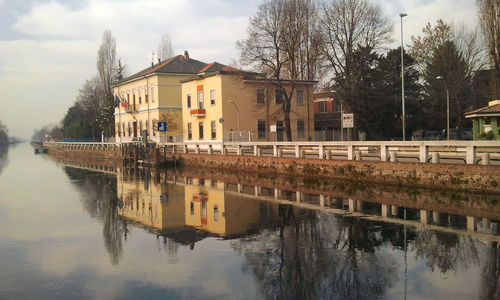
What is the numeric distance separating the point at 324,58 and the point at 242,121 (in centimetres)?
891

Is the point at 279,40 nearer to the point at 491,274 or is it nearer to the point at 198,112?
the point at 198,112

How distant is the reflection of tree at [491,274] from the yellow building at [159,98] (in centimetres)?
3979

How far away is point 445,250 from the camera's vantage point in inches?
382

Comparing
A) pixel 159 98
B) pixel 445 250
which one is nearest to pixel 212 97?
pixel 159 98

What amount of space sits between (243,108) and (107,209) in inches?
916

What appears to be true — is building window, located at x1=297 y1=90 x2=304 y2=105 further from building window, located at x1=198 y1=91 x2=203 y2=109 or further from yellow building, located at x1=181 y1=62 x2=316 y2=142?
building window, located at x1=198 y1=91 x2=203 y2=109

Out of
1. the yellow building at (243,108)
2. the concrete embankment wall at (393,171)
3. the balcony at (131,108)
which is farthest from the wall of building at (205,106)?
the balcony at (131,108)

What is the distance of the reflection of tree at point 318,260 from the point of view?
7531 mm

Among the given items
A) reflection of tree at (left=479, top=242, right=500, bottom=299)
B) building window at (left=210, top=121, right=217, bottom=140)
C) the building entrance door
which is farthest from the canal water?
building window at (left=210, top=121, right=217, bottom=140)

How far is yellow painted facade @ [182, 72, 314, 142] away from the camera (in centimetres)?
3872

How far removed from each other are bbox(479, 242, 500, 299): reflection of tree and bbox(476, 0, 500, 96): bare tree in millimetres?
28796

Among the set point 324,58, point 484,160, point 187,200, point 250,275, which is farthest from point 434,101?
point 250,275

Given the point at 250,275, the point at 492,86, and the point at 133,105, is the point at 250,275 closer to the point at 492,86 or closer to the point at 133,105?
the point at 492,86

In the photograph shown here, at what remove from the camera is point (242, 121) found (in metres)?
39.4
